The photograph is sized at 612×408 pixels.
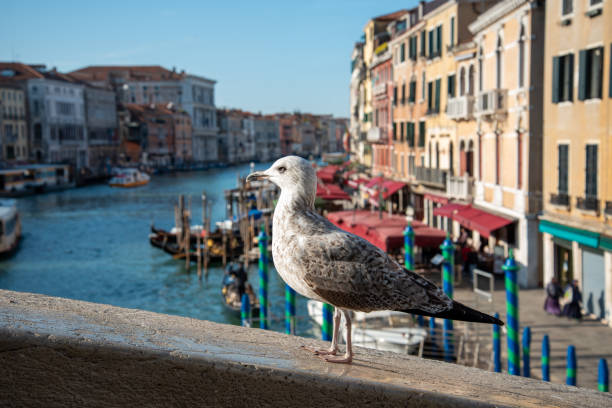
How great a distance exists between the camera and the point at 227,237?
25.6 m

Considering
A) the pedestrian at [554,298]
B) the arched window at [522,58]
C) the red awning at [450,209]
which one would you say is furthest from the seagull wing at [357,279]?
the red awning at [450,209]

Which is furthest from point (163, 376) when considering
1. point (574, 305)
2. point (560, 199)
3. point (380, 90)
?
point (380, 90)

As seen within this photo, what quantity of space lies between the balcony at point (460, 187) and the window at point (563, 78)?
20.3 feet

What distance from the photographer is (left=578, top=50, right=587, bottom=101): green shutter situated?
39.9 ft

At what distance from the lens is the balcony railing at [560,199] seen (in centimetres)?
1301

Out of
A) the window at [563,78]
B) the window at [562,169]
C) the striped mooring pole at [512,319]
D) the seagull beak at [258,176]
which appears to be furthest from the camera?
the window at [562,169]

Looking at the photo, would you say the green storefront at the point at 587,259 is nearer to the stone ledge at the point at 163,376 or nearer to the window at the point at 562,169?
the window at the point at 562,169

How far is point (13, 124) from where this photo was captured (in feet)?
214

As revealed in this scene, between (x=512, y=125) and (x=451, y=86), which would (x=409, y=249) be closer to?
(x=512, y=125)

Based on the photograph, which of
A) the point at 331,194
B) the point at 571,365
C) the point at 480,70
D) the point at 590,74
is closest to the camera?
the point at 571,365

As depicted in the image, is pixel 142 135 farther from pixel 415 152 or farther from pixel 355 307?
pixel 355 307

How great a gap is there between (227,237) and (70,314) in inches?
930

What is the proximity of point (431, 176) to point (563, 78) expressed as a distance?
10.9 metres

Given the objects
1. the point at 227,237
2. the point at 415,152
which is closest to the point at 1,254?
the point at 227,237
